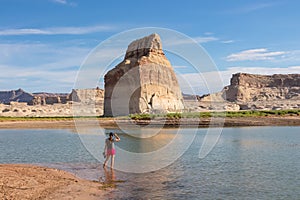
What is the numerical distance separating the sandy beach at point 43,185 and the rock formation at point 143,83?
53594 mm

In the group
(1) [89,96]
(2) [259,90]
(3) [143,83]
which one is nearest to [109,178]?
(3) [143,83]

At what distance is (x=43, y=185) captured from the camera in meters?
12.2

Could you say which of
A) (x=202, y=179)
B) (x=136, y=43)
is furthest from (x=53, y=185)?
(x=136, y=43)

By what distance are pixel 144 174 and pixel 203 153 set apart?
6.75 meters

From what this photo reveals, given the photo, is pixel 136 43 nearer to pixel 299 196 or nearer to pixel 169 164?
pixel 169 164

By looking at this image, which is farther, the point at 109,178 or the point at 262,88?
the point at 262,88

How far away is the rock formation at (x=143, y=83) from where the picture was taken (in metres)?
69.1

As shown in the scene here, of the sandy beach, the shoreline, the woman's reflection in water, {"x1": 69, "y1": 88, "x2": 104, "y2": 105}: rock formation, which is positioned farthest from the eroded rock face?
the sandy beach

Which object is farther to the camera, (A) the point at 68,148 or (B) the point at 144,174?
(A) the point at 68,148

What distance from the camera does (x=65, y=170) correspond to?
51.6 ft

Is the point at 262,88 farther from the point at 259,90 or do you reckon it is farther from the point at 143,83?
the point at 143,83

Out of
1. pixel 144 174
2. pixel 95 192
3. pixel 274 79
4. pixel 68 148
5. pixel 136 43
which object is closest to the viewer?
pixel 95 192

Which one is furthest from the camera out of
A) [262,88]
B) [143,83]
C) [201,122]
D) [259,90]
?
[262,88]

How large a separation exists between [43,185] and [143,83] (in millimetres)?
57287
